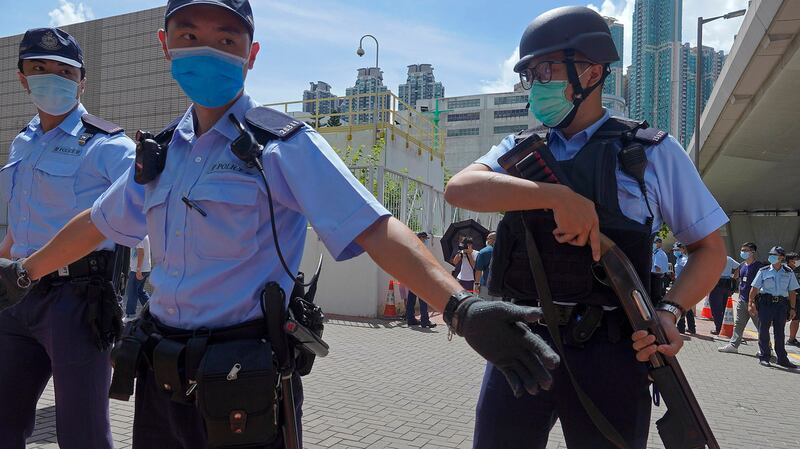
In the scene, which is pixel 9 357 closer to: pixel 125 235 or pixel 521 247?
pixel 125 235

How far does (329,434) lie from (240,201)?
3425 millimetres

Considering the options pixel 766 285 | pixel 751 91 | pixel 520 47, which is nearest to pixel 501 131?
pixel 751 91

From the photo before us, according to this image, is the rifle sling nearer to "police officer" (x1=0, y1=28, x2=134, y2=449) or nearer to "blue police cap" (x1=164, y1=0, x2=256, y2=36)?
"blue police cap" (x1=164, y1=0, x2=256, y2=36)

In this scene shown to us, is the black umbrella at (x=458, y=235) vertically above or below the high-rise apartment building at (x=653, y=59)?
below

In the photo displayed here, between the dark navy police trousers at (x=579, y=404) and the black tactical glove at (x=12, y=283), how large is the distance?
1.86 m

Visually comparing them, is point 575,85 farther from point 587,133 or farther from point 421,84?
point 421,84

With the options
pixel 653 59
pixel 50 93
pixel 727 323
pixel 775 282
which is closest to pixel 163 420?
pixel 50 93

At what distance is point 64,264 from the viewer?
94.9 inches

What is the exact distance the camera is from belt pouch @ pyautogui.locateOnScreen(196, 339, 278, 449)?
1633mm

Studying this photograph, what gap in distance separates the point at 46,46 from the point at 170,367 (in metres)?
2.25

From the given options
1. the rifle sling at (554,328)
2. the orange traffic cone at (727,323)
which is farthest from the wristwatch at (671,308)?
the orange traffic cone at (727,323)

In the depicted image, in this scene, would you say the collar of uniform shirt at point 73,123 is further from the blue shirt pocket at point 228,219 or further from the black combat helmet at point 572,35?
the black combat helmet at point 572,35

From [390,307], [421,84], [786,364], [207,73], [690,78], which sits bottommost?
[786,364]

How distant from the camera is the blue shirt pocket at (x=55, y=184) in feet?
9.69
